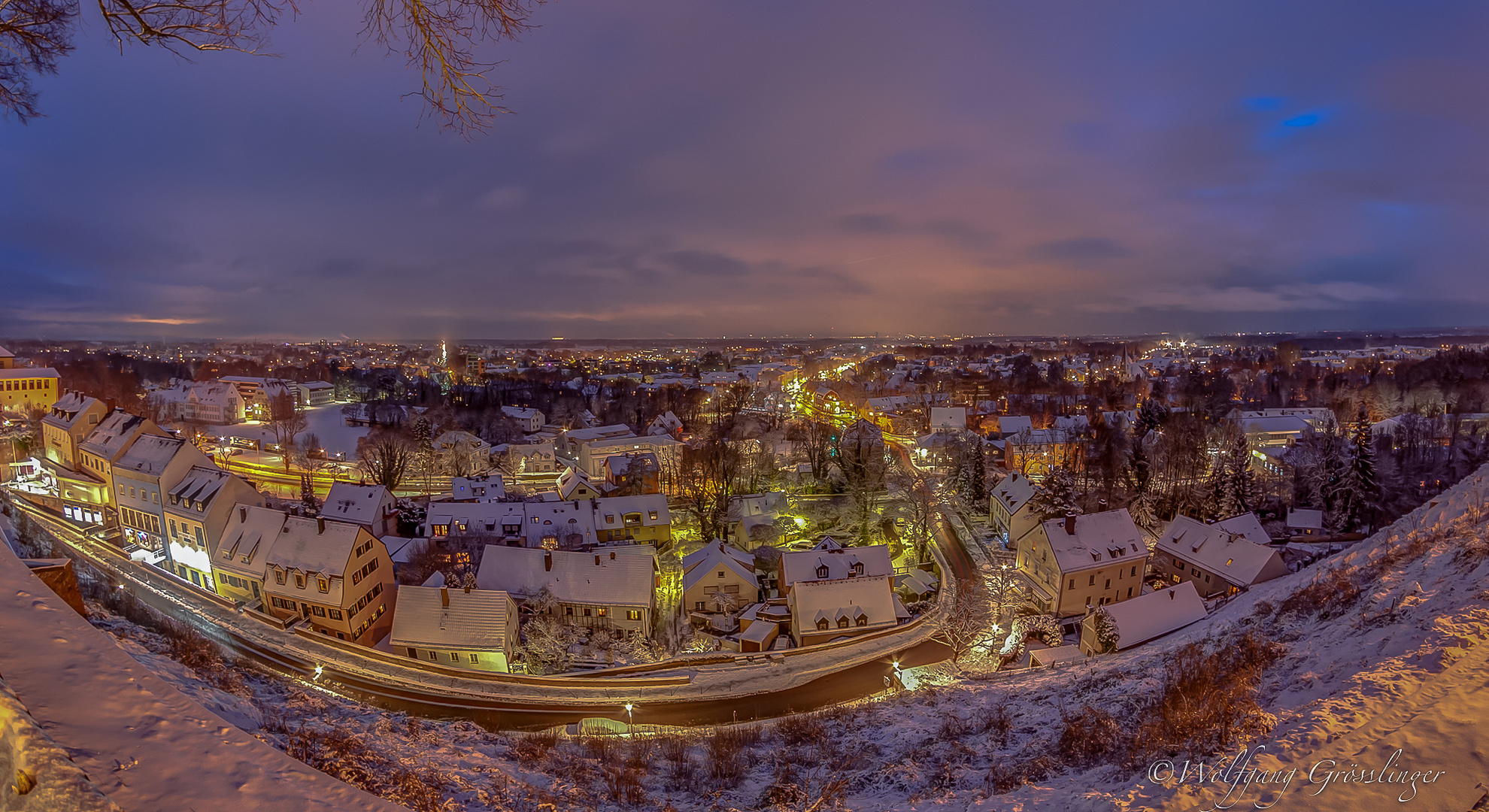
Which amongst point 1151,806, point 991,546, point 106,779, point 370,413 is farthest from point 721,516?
point 370,413

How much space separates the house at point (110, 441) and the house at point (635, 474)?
24.0 m

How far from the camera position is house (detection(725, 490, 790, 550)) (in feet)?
109

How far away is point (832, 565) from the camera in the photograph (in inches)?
1006

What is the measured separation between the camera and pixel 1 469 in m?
33.3

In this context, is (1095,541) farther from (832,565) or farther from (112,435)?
(112,435)

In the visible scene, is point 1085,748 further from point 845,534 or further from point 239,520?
point 239,520

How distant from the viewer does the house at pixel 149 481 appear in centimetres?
2644

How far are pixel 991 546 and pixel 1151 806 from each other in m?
29.0

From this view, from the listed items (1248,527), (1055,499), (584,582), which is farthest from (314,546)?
(1248,527)

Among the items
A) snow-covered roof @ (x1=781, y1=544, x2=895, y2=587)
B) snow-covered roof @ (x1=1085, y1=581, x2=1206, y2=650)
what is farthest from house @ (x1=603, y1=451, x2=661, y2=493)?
snow-covered roof @ (x1=1085, y1=581, x2=1206, y2=650)

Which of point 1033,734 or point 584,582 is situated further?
point 584,582

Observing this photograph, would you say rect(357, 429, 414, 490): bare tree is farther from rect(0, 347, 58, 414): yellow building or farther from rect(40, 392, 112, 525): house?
rect(0, 347, 58, 414): yellow building

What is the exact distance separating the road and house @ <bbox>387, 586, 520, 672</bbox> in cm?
170

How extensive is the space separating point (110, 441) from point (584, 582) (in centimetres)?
2601
